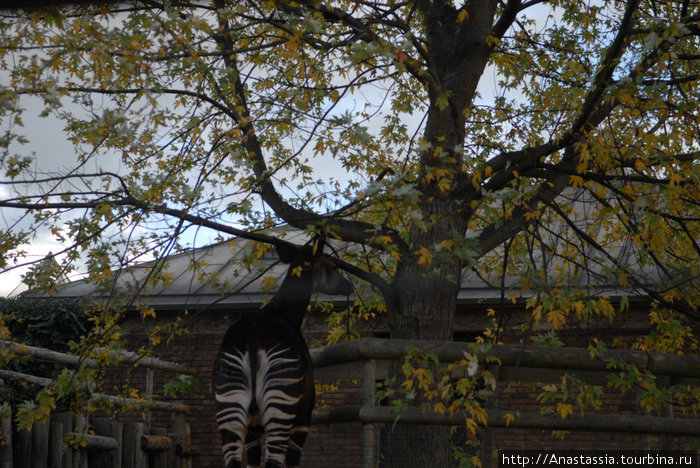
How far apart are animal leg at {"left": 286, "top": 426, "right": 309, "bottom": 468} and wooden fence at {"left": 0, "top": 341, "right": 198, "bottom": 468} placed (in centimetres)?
176

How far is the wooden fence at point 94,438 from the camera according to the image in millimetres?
7836

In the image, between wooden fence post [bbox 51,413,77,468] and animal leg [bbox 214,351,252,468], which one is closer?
animal leg [bbox 214,351,252,468]

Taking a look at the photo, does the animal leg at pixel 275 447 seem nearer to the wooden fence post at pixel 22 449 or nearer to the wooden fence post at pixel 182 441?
the wooden fence post at pixel 22 449

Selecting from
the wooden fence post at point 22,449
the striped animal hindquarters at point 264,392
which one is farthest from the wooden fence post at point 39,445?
the striped animal hindquarters at point 264,392

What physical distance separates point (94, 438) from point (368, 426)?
203 inches

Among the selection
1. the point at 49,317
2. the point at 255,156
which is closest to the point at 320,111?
the point at 255,156

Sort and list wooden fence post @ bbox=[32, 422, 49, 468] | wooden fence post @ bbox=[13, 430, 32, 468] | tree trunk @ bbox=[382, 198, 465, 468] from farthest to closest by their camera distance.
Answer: wooden fence post @ bbox=[32, 422, 49, 468]
wooden fence post @ bbox=[13, 430, 32, 468]
tree trunk @ bbox=[382, 198, 465, 468]

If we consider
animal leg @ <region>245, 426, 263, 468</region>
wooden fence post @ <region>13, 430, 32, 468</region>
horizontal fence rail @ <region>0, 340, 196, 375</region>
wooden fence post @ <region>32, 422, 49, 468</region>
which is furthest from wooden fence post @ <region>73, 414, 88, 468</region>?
animal leg @ <region>245, 426, 263, 468</region>

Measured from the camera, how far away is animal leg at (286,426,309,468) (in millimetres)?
5770

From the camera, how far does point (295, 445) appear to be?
5.79 meters

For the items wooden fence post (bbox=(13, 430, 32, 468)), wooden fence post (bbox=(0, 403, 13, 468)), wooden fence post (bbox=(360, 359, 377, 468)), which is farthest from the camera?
wooden fence post (bbox=(13, 430, 32, 468))

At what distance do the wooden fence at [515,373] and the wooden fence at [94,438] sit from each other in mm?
2185

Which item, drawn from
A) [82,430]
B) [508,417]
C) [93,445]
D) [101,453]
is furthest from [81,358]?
[508,417]

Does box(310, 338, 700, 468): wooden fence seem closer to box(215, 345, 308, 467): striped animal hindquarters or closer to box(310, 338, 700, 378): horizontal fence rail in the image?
box(310, 338, 700, 378): horizontal fence rail
